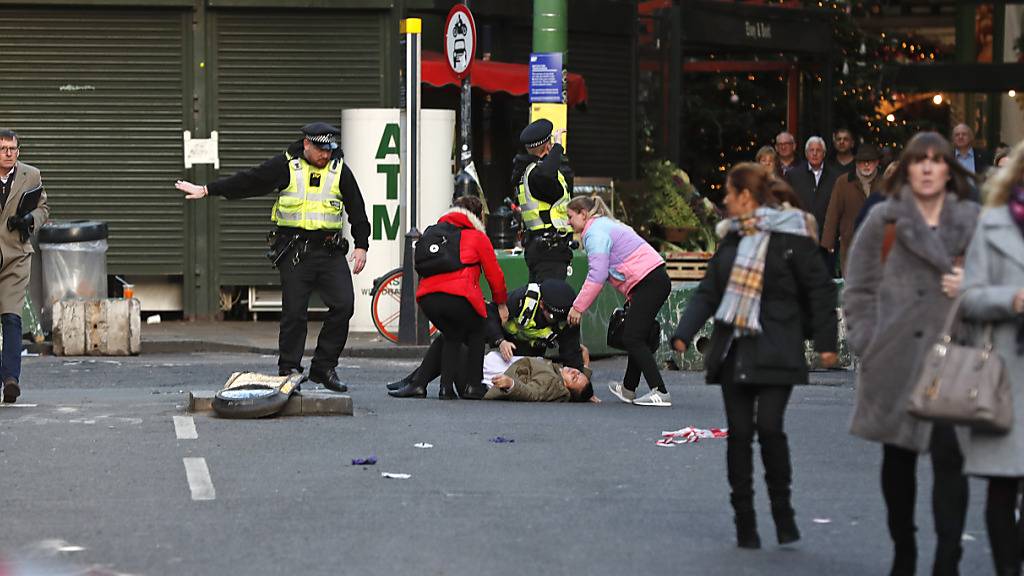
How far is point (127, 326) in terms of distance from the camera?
1742 centimetres

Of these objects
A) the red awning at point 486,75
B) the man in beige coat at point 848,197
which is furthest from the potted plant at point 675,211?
the man in beige coat at point 848,197

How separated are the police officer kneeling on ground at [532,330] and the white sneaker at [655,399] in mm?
614

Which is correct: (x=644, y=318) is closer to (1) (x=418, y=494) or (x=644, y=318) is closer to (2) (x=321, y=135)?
(2) (x=321, y=135)

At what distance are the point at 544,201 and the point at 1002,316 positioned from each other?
302 inches

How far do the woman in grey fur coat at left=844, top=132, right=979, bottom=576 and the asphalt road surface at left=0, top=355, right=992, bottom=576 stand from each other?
1.82ft

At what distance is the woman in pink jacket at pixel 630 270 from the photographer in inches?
522

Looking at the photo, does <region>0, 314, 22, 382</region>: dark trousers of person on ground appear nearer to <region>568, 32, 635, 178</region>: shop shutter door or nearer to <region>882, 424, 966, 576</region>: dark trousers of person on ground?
<region>882, 424, 966, 576</region>: dark trousers of person on ground

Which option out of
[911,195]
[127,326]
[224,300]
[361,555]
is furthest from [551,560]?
[224,300]

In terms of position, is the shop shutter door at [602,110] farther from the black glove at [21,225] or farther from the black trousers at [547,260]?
the black glove at [21,225]

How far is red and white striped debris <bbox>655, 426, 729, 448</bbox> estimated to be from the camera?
1131 cm

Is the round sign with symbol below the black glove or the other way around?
the other way around

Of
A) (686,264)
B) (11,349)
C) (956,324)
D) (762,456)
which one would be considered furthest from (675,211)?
(956,324)

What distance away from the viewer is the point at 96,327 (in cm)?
1734

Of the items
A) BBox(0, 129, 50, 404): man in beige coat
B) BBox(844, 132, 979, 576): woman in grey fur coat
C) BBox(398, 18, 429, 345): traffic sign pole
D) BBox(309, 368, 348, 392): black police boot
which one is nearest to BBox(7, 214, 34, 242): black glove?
BBox(0, 129, 50, 404): man in beige coat
